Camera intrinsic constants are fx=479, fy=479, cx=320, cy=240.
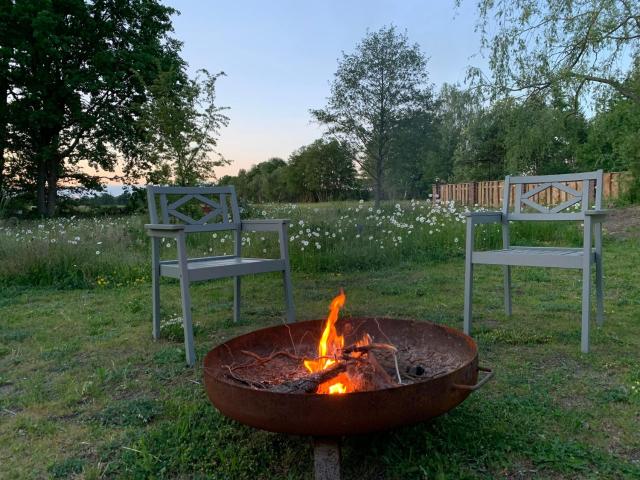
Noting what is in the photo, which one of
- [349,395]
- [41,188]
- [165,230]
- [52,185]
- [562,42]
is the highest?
[562,42]

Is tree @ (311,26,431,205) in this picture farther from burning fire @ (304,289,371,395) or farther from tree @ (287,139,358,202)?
burning fire @ (304,289,371,395)

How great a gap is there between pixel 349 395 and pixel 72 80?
17.6m

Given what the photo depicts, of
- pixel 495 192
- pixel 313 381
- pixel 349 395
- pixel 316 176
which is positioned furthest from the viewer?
pixel 316 176

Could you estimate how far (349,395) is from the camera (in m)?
1.31

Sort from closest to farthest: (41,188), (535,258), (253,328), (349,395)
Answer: (349,395), (535,258), (253,328), (41,188)

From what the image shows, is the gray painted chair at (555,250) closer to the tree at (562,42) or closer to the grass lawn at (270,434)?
the grass lawn at (270,434)

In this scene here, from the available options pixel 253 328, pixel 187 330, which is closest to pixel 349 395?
pixel 187 330

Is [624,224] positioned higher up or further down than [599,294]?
higher up

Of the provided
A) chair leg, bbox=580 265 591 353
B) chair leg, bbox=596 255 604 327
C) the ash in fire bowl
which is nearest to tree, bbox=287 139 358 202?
chair leg, bbox=596 255 604 327

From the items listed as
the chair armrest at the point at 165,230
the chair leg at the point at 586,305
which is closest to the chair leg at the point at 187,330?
the chair armrest at the point at 165,230

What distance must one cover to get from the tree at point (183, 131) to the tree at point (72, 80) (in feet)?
21.9

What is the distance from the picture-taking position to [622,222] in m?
8.97

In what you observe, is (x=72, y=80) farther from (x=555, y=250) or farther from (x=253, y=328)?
(x=555, y=250)

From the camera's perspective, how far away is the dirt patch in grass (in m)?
7.92
